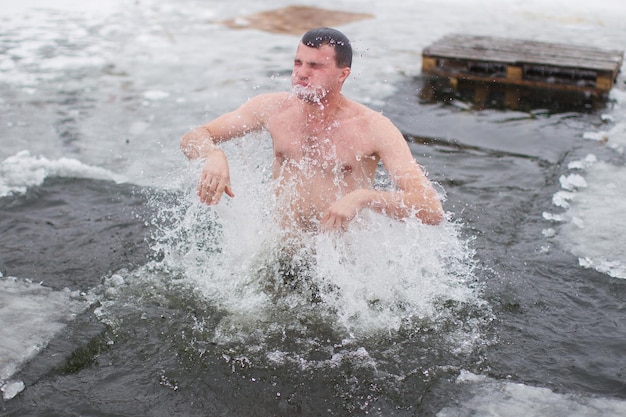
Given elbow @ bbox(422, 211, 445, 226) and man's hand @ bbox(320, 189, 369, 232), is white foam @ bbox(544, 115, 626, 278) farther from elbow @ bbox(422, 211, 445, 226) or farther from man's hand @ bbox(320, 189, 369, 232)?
man's hand @ bbox(320, 189, 369, 232)

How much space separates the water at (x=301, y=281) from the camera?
3113mm

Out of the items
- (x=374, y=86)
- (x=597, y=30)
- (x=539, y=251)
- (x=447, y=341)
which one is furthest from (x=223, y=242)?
(x=597, y=30)

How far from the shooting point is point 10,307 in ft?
12.0

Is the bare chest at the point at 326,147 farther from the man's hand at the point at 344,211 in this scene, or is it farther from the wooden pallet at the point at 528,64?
the wooden pallet at the point at 528,64

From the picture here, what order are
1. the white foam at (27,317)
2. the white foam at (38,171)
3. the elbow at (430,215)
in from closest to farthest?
the white foam at (27,317) < the elbow at (430,215) < the white foam at (38,171)

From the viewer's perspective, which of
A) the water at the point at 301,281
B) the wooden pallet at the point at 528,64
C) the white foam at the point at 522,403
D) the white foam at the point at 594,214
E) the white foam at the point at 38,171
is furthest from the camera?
the wooden pallet at the point at 528,64

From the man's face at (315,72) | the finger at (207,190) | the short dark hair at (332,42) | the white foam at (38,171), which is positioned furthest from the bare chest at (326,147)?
the white foam at (38,171)

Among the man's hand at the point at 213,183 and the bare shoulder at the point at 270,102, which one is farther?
the bare shoulder at the point at 270,102

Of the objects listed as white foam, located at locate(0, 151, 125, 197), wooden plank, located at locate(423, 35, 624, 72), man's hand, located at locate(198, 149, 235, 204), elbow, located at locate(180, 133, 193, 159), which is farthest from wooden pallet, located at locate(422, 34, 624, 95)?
man's hand, located at locate(198, 149, 235, 204)

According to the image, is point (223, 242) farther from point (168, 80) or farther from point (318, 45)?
point (168, 80)

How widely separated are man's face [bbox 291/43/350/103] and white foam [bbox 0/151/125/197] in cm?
236

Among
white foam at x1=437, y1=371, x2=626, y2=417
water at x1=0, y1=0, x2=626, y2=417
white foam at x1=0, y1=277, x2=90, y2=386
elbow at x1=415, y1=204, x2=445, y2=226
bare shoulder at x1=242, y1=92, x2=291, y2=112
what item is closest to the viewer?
white foam at x1=437, y1=371, x2=626, y2=417

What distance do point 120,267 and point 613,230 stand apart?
3.14m

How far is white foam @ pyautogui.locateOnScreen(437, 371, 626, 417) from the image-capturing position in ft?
9.77
